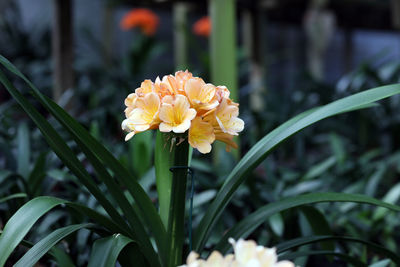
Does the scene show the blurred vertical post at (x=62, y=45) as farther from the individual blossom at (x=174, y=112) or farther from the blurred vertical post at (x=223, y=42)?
the individual blossom at (x=174, y=112)

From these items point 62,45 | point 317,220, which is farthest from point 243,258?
point 62,45

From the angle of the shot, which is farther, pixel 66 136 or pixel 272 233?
pixel 66 136

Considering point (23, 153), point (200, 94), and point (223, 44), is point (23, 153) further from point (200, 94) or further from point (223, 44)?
point (223, 44)

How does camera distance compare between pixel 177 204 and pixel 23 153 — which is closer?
pixel 177 204

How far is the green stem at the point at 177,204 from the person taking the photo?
775 millimetres

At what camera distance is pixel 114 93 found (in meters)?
2.90

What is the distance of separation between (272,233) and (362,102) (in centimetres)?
73

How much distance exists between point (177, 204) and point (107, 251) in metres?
0.16

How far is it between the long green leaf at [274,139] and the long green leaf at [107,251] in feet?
0.60

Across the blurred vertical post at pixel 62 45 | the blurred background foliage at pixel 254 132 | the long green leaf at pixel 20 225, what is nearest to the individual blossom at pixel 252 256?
the long green leaf at pixel 20 225

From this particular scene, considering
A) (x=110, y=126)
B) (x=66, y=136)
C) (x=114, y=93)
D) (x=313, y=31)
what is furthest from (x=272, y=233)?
(x=313, y=31)

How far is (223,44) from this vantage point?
1838mm

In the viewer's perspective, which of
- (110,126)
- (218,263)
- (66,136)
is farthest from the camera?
(110,126)

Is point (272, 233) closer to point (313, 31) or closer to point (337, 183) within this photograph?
point (337, 183)
